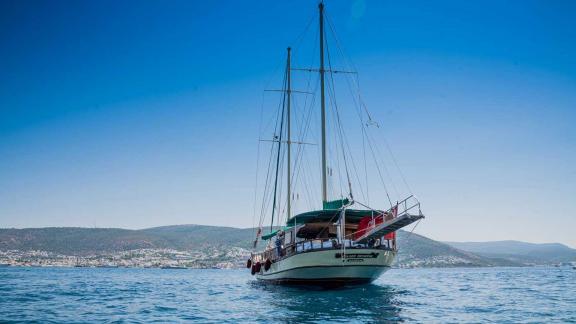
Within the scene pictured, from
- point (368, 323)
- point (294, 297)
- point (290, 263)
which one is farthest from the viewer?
point (290, 263)

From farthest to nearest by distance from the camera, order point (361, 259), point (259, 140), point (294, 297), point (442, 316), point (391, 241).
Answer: point (259, 140) → point (391, 241) → point (361, 259) → point (294, 297) → point (442, 316)

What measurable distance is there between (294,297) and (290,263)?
239 inches

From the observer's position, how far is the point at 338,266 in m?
31.2

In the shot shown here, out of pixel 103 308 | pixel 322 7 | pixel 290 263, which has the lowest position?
pixel 103 308

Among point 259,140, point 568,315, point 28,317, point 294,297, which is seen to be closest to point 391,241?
point 294,297

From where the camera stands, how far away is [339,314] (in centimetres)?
1995

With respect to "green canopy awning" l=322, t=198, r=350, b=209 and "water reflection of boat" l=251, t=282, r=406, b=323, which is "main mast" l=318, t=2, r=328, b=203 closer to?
"green canopy awning" l=322, t=198, r=350, b=209

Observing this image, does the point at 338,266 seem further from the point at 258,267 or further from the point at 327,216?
the point at 258,267

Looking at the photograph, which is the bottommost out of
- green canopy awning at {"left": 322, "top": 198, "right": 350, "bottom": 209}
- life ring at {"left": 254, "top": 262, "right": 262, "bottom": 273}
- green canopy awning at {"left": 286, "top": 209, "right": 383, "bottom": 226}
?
life ring at {"left": 254, "top": 262, "right": 262, "bottom": 273}

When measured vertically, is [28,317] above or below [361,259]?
below

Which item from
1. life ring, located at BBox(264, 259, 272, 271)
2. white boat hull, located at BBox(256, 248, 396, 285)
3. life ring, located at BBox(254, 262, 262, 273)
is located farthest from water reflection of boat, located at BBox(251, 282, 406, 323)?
life ring, located at BBox(254, 262, 262, 273)

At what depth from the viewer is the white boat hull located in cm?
3102

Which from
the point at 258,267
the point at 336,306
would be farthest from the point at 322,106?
the point at 336,306

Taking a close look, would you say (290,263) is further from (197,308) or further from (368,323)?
(368,323)
